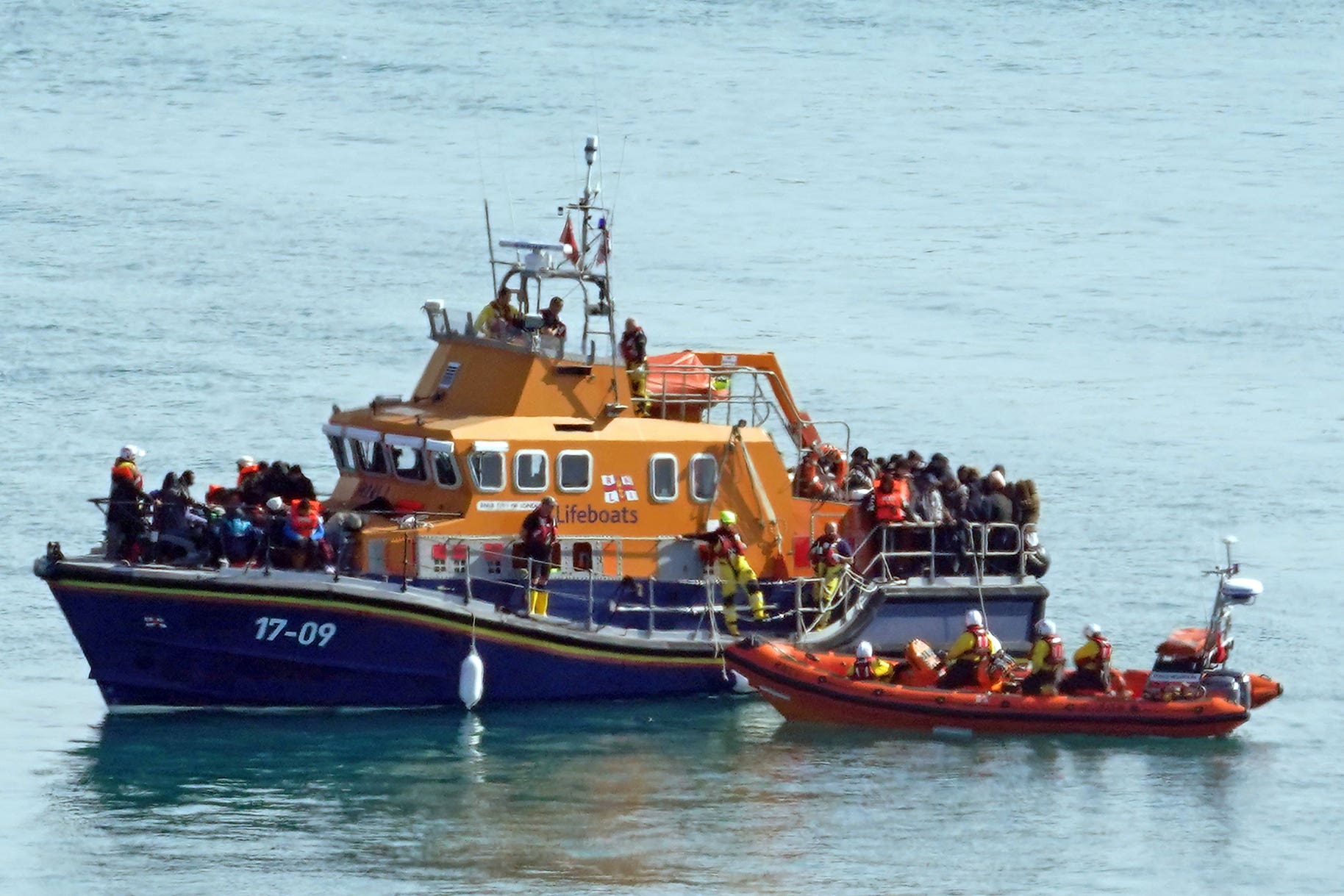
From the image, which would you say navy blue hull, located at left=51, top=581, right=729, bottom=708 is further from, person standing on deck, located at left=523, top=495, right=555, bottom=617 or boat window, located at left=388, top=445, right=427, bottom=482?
boat window, located at left=388, top=445, right=427, bottom=482

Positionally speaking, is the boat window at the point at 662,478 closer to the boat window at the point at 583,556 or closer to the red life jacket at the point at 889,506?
the boat window at the point at 583,556

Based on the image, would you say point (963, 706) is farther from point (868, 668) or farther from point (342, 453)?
point (342, 453)

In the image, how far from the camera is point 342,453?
25.1 meters

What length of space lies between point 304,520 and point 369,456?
181cm

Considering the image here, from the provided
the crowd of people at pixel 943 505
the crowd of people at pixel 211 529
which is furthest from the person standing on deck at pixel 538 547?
the crowd of people at pixel 943 505

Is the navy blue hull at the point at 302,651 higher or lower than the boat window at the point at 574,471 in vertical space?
lower

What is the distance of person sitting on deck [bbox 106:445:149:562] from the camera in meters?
22.8

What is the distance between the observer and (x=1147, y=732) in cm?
2364

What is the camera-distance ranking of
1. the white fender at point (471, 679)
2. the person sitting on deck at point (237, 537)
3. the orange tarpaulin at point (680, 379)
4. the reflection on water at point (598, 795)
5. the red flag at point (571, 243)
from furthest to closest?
the orange tarpaulin at point (680, 379)
the red flag at point (571, 243)
the white fender at point (471, 679)
the person sitting on deck at point (237, 537)
the reflection on water at point (598, 795)

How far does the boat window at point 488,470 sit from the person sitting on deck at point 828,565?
3356 millimetres

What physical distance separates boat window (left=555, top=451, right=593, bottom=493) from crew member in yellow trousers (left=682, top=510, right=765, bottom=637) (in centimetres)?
122

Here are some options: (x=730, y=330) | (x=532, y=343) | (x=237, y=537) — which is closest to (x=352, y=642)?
(x=237, y=537)

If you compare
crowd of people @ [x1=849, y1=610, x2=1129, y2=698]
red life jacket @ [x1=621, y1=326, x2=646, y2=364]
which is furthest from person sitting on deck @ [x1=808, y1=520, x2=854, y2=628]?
red life jacket @ [x1=621, y1=326, x2=646, y2=364]

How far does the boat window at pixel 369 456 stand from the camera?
24.6 m
